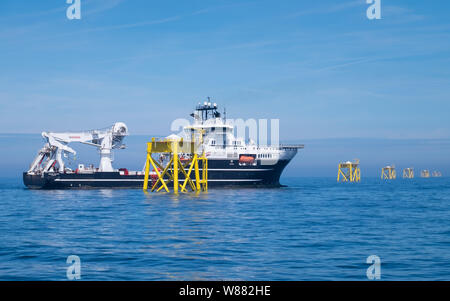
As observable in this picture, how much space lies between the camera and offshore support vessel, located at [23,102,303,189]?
2516 inches

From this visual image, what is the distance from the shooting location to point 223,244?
66.8 ft

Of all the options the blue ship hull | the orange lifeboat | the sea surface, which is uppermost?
the orange lifeboat

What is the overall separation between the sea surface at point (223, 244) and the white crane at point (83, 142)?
31536mm

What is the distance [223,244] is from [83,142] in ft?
169

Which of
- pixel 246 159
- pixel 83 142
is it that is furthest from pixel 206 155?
pixel 83 142
